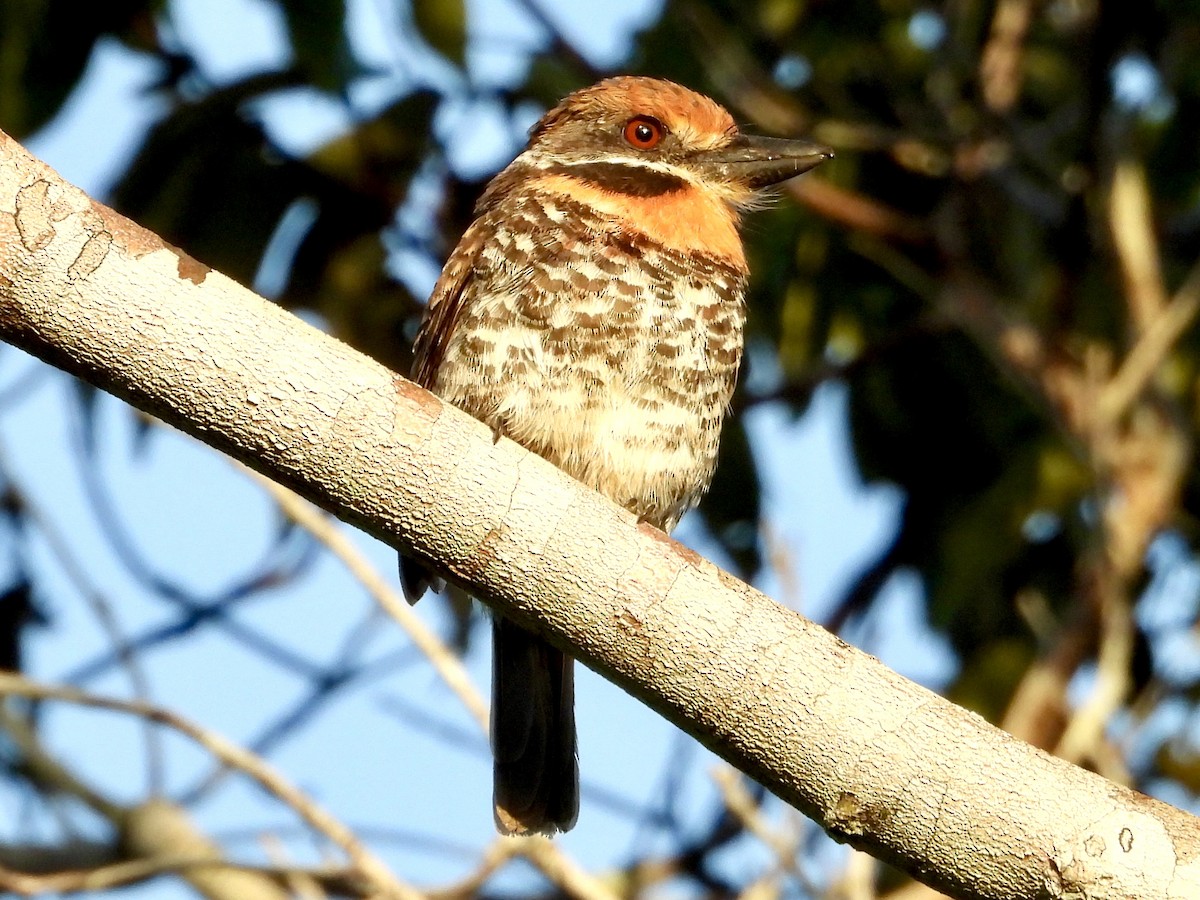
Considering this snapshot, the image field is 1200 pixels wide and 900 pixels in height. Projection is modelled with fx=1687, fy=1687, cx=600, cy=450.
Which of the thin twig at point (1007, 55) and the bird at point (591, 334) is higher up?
the thin twig at point (1007, 55)

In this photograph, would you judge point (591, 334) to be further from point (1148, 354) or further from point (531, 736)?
point (1148, 354)

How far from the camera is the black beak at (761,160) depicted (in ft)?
12.1

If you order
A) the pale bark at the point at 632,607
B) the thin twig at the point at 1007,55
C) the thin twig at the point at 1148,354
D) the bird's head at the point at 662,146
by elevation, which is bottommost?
the pale bark at the point at 632,607

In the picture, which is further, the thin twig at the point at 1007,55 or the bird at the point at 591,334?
the thin twig at the point at 1007,55

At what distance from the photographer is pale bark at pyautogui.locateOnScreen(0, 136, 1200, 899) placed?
2.16 m

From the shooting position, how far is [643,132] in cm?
379

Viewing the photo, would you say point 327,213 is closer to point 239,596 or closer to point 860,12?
point 239,596

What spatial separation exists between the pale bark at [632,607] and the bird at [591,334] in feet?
2.90

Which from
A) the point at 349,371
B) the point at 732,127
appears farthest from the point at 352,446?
the point at 732,127

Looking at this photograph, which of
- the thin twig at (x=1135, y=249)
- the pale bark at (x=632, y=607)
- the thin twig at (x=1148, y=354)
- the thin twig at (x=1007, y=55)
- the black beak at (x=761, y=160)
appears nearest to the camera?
the pale bark at (x=632, y=607)

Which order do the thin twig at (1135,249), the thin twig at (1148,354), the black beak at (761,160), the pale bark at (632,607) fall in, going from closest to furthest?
the pale bark at (632,607), the black beak at (761,160), the thin twig at (1148,354), the thin twig at (1135,249)

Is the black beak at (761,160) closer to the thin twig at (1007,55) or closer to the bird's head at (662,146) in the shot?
the bird's head at (662,146)

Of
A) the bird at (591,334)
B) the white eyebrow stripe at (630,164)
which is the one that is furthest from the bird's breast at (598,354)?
the white eyebrow stripe at (630,164)

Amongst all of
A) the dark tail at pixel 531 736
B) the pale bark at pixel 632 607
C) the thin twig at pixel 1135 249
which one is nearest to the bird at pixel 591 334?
the dark tail at pixel 531 736
